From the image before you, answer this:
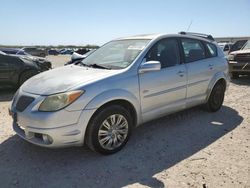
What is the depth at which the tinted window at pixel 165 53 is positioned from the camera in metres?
4.64

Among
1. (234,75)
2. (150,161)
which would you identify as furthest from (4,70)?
(234,75)

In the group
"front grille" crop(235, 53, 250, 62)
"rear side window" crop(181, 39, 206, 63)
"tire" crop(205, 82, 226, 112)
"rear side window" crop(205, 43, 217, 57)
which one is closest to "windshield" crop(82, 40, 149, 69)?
"rear side window" crop(181, 39, 206, 63)

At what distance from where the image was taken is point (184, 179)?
3.44m

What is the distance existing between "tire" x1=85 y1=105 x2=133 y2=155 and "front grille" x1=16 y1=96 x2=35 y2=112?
2.83ft

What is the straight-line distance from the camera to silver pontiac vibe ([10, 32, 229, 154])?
11.9 feet

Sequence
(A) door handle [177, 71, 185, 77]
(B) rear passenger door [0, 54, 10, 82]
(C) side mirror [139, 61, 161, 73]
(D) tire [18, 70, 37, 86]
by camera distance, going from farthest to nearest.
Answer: (D) tire [18, 70, 37, 86]
(B) rear passenger door [0, 54, 10, 82]
(A) door handle [177, 71, 185, 77]
(C) side mirror [139, 61, 161, 73]

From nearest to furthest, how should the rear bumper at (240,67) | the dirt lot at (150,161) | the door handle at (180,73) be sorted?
the dirt lot at (150,161) < the door handle at (180,73) < the rear bumper at (240,67)

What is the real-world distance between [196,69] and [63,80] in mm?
2591

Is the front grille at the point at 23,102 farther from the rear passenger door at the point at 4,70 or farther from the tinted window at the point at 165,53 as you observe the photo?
the rear passenger door at the point at 4,70

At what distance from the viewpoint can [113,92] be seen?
3.92 m

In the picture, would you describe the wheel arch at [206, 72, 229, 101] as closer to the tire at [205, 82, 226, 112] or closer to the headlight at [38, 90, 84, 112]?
the tire at [205, 82, 226, 112]

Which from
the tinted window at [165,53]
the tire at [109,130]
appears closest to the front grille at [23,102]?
the tire at [109,130]

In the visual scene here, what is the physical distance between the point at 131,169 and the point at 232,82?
7639mm

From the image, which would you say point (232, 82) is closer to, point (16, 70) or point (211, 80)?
point (211, 80)
